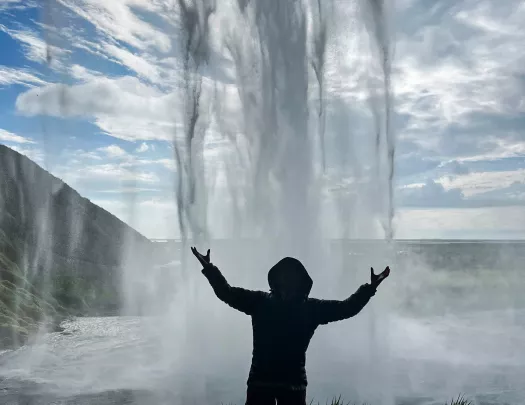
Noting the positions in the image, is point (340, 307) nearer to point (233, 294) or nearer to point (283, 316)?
point (283, 316)

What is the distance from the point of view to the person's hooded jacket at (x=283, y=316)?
16.1 feet

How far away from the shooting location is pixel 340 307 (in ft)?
A: 16.1

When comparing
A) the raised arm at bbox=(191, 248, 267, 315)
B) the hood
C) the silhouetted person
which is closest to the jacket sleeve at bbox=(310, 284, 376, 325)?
the silhouetted person

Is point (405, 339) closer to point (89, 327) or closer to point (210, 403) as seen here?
point (210, 403)

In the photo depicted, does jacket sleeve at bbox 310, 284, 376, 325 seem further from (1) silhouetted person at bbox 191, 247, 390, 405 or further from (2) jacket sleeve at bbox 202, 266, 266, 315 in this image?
(2) jacket sleeve at bbox 202, 266, 266, 315

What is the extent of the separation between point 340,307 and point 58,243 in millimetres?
55282

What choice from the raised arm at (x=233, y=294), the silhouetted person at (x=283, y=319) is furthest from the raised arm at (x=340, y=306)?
the raised arm at (x=233, y=294)

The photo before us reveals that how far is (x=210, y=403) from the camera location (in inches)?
559

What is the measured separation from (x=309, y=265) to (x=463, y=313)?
62.9ft

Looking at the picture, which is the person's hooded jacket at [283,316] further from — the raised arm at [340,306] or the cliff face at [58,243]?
the cliff face at [58,243]

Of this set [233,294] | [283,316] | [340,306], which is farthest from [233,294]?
[340,306]

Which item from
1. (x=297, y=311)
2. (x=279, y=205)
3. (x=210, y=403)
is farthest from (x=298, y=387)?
(x=279, y=205)

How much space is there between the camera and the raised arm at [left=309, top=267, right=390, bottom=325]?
491 cm

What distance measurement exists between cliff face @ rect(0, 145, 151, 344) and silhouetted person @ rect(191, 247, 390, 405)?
28307 mm
